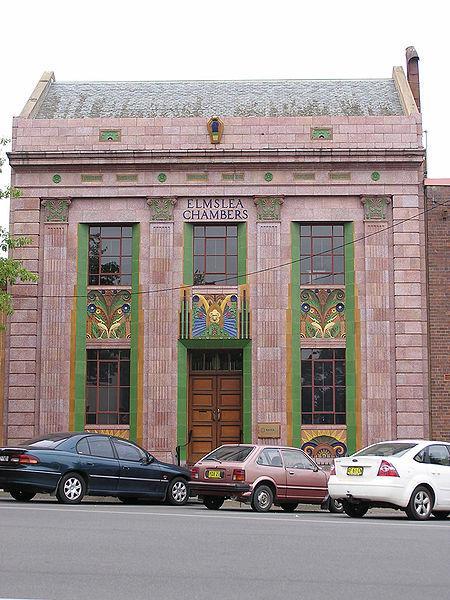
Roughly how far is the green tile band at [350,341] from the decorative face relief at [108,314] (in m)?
5.90

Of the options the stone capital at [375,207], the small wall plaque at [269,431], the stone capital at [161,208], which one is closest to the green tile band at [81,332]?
the stone capital at [161,208]

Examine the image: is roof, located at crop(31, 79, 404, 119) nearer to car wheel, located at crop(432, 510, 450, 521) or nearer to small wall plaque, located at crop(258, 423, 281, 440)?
small wall plaque, located at crop(258, 423, 281, 440)

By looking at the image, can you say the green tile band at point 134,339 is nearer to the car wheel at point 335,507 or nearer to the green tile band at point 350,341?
the green tile band at point 350,341

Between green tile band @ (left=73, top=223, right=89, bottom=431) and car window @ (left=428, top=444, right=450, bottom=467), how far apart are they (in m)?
12.7

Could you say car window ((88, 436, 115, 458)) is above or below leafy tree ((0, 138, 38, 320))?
below

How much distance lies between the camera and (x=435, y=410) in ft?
92.3

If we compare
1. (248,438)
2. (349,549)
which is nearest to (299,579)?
(349,549)

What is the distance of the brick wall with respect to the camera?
92.3 ft

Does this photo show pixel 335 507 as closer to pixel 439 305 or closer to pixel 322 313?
pixel 322 313

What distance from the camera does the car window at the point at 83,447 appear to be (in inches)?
766

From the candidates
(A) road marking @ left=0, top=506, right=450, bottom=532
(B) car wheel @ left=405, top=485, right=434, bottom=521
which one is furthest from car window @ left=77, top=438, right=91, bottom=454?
(B) car wheel @ left=405, top=485, right=434, bottom=521

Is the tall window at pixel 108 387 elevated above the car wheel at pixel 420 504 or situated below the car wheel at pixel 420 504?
above

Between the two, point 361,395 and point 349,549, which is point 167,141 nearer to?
point 361,395

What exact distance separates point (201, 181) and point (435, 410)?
346 inches
